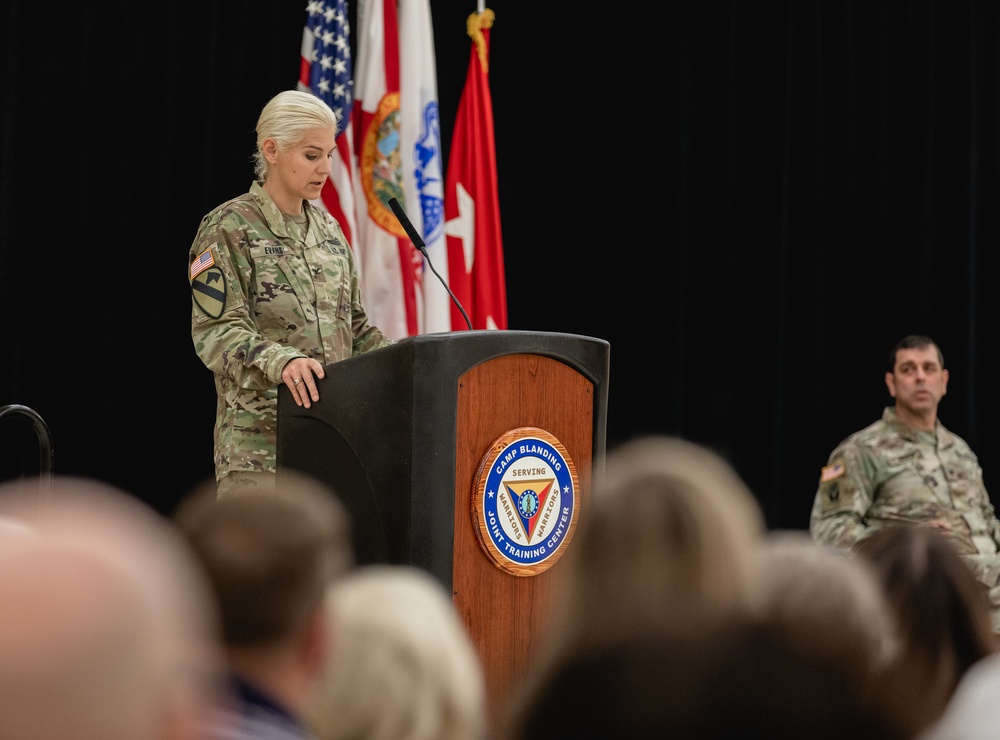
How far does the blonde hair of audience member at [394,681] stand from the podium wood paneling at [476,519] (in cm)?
120

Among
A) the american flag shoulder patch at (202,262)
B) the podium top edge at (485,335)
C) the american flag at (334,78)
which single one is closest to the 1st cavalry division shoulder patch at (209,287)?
the american flag shoulder patch at (202,262)

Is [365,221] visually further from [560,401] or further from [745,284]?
[560,401]

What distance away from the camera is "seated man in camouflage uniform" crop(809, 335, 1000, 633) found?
4.33 m

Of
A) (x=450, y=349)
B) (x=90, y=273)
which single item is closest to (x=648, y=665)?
(x=450, y=349)

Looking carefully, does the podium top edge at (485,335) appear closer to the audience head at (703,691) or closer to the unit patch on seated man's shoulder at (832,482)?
the audience head at (703,691)

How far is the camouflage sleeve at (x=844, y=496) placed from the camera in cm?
428

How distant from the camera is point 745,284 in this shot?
17.7 feet

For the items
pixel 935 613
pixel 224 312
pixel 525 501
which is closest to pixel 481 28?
pixel 224 312

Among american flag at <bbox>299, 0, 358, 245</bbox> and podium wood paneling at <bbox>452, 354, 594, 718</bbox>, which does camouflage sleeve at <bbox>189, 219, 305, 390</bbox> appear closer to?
podium wood paneling at <bbox>452, 354, 594, 718</bbox>

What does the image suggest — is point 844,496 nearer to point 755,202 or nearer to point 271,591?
point 755,202

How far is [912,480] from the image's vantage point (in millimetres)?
4418

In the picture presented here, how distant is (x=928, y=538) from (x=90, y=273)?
331 centimetres

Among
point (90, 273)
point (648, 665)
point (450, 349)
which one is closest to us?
point (648, 665)

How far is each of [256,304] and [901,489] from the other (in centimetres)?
267
